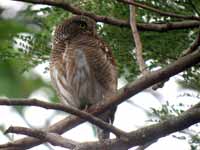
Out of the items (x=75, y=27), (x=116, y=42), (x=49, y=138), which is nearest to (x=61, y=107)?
(x=49, y=138)

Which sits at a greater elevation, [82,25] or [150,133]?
[82,25]

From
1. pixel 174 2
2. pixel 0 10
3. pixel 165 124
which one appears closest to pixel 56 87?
pixel 0 10

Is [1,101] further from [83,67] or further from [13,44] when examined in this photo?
[83,67]

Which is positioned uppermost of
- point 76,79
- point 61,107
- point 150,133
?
point 61,107

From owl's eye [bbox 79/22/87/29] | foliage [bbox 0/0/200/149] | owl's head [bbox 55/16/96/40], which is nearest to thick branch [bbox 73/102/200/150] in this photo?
foliage [bbox 0/0/200/149]

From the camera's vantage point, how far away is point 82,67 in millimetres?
4211

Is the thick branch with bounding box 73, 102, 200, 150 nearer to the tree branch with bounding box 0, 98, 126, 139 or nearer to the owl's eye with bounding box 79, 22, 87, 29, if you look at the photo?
the tree branch with bounding box 0, 98, 126, 139

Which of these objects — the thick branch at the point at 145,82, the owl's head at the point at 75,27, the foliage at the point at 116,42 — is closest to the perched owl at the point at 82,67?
the owl's head at the point at 75,27

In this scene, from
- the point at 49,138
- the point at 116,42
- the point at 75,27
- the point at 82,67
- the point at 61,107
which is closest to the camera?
the point at 61,107

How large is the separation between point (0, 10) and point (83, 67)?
90 centimetres

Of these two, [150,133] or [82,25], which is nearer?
[150,133]

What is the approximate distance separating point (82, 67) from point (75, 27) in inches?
12.7

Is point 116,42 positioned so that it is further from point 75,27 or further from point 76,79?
point 75,27

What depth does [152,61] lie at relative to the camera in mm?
3645
